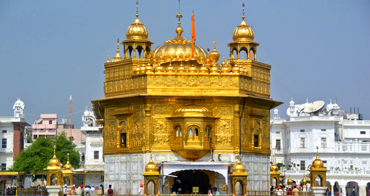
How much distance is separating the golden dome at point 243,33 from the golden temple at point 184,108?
1975mm

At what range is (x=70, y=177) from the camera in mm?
57281

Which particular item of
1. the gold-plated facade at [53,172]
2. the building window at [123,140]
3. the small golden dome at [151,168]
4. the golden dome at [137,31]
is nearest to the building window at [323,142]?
the golden dome at [137,31]

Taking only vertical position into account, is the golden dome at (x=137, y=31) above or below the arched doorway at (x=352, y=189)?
above

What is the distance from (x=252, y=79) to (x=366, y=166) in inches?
2163

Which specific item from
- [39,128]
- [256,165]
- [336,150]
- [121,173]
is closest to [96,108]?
[121,173]

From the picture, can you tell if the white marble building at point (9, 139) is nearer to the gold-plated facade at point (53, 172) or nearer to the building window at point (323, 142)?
the building window at point (323, 142)

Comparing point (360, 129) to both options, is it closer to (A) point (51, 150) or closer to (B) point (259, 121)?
(A) point (51, 150)

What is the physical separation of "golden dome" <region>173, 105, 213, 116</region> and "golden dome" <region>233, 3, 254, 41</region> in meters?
6.32

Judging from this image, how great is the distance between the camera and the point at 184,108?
46.0 m

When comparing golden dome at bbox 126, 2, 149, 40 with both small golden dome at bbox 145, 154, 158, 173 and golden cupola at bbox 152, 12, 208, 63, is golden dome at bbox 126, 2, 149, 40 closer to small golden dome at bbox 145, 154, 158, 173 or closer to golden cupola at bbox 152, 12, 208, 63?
golden cupola at bbox 152, 12, 208, 63

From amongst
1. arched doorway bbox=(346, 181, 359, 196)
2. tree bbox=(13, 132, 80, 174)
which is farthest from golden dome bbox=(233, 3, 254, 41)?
arched doorway bbox=(346, 181, 359, 196)

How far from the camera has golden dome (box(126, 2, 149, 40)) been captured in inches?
1997

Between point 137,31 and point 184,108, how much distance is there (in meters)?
7.21

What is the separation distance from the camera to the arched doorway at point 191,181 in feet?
153
